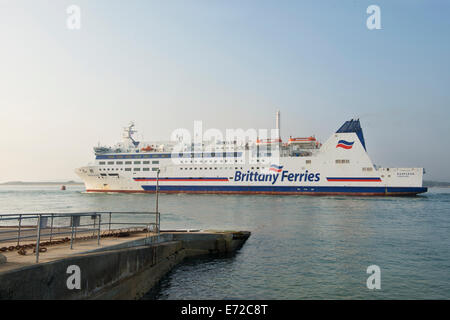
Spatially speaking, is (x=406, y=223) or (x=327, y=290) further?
(x=406, y=223)

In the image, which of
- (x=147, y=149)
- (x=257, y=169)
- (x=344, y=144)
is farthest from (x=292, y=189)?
(x=147, y=149)

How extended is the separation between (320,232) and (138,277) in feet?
41.6

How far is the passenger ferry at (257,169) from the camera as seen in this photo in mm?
44062

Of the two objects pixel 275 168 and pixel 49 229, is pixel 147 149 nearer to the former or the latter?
pixel 275 168

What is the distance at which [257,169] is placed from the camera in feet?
158

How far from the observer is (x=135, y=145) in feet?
199

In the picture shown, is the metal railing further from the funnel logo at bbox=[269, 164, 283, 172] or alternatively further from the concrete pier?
the funnel logo at bbox=[269, 164, 283, 172]

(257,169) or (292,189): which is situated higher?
(257,169)

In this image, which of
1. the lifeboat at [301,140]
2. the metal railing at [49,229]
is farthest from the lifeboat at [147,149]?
the metal railing at [49,229]

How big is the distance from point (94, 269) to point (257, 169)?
139 ft
